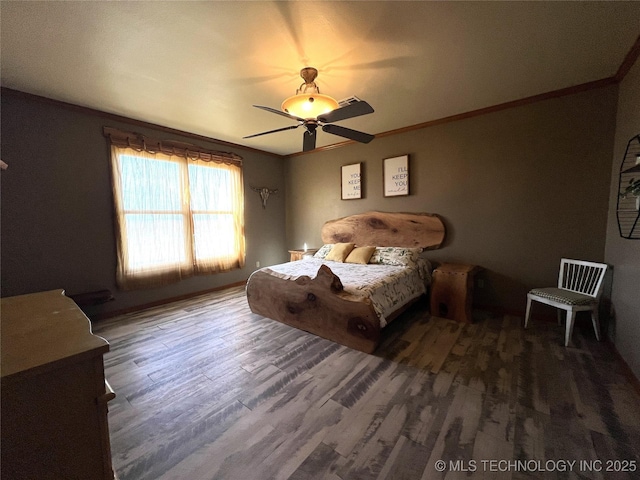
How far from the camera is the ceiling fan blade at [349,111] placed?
1902 mm

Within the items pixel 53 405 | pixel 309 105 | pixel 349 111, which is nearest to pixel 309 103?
pixel 309 105

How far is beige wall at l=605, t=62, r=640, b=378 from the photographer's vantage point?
71.5 inches

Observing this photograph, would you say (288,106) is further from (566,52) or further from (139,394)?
(139,394)

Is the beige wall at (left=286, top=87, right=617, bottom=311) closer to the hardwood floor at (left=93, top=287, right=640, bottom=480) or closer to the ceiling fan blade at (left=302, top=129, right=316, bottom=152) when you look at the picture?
the hardwood floor at (left=93, top=287, right=640, bottom=480)

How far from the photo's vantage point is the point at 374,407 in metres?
1.61

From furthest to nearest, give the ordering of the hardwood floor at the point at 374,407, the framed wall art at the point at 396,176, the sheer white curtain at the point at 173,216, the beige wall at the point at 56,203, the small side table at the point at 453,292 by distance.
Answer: the framed wall art at the point at 396,176
the sheer white curtain at the point at 173,216
the small side table at the point at 453,292
the beige wall at the point at 56,203
the hardwood floor at the point at 374,407

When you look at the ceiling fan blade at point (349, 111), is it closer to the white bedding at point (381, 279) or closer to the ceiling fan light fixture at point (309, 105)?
the ceiling fan light fixture at point (309, 105)

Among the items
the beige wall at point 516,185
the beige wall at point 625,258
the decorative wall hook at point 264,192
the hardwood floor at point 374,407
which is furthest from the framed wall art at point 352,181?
the beige wall at point 625,258

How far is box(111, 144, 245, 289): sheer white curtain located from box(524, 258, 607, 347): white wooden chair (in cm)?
428

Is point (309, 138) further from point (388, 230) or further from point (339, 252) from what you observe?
point (388, 230)

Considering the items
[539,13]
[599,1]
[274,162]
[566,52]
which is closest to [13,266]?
[274,162]

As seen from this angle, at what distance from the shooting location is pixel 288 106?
1906mm

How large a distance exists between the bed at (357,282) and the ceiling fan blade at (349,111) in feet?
4.42

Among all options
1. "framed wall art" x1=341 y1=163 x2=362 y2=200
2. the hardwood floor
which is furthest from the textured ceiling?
the hardwood floor
